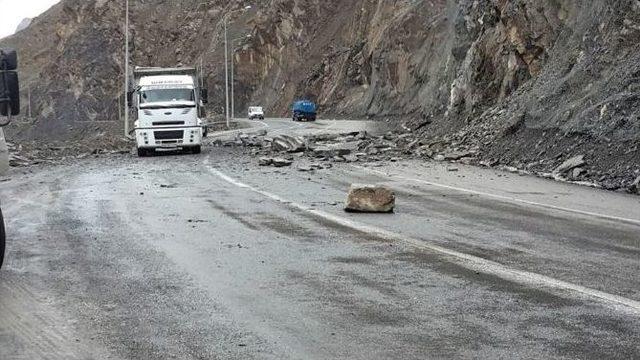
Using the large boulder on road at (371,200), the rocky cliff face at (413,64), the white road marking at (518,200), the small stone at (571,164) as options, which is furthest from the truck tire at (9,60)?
the small stone at (571,164)

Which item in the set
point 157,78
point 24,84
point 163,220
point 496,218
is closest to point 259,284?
point 163,220

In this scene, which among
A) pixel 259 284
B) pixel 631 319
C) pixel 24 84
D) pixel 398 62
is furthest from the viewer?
pixel 24 84

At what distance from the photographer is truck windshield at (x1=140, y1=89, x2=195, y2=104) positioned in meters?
26.2

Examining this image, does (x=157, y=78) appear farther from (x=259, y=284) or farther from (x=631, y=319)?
(x=631, y=319)

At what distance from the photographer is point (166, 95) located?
86.8ft

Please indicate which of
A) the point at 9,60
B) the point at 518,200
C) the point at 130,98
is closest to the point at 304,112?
the point at 130,98

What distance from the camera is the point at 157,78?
27.0m

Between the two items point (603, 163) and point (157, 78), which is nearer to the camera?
point (603, 163)

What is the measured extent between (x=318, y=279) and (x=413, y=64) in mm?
50002

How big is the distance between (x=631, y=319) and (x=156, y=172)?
15.1 m

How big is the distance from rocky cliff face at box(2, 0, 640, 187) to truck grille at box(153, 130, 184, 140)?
31.0 feet

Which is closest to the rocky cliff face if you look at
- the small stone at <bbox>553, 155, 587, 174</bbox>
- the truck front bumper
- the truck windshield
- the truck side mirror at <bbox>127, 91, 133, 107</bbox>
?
the small stone at <bbox>553, 155, 587, 174</bbox>

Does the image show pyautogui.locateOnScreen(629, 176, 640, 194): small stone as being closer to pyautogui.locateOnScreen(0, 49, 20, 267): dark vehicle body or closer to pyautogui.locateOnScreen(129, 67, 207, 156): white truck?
pyautogui.locateOnScreen(0, 49, 20, 267): dark vehicle body

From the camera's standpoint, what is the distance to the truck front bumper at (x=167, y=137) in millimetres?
25844
